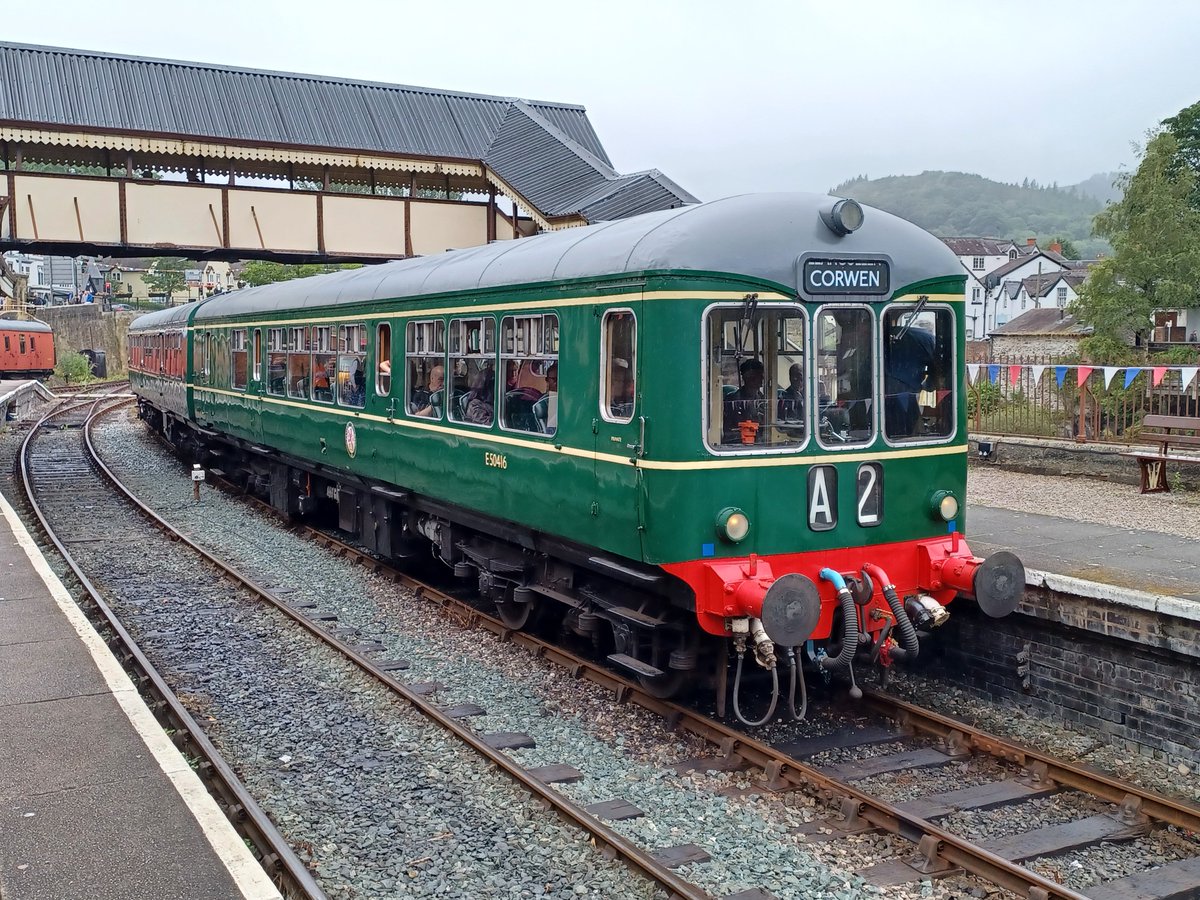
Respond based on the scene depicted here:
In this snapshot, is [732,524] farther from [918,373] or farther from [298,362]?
[298,362]

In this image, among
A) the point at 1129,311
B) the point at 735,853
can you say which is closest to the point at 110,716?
the point at 735,853

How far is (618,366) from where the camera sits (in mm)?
7000

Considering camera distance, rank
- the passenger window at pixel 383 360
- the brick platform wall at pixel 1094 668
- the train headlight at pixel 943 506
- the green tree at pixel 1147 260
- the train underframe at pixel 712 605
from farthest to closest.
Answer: the green tree at pixel 1147 260
the passenger window at pixel 383 360
the train headlight at pixel 943 506
the brick platform wall at pixel 1094 668
the train underframe at pixel 712 605

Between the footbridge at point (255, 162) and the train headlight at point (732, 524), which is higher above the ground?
the footbridge at point (255, 162)

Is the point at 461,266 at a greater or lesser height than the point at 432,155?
lesser

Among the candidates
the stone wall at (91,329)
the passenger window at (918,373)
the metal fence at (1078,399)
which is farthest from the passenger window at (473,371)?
the stone wall at (91,329)

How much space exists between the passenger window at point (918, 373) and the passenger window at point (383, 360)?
5.15 metres

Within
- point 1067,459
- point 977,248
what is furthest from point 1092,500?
point 977,248

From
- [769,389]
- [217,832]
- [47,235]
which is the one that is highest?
[47,235]

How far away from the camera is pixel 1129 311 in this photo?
30.5 metres

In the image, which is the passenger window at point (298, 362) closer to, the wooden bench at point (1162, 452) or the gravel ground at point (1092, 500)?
the gravel ground at point (1092, 500)

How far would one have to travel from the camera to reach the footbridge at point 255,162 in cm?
1697

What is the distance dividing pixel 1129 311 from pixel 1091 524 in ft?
72.0

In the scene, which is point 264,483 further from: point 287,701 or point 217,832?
point 217,832
